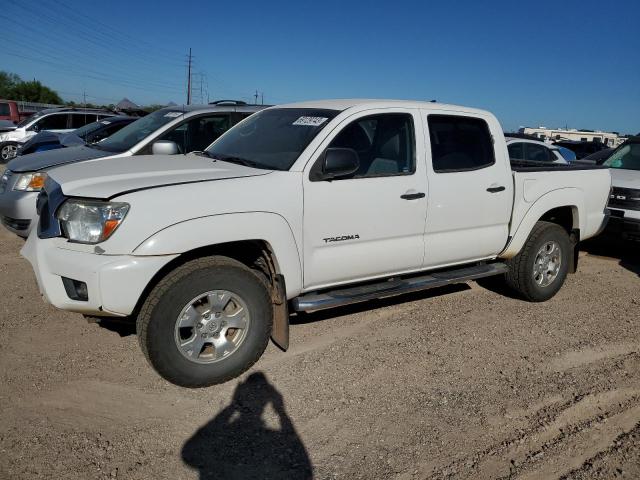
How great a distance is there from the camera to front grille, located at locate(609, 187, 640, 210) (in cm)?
724

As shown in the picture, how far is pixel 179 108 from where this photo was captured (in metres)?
7.46

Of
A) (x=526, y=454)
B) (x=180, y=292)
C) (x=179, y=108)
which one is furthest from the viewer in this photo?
(x=179, y=108)

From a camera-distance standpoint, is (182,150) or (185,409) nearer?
(185,409)

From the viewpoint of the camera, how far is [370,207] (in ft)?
13.4

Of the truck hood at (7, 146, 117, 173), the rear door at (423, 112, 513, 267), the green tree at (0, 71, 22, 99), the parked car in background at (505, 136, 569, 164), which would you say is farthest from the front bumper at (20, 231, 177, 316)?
the green tree at (0, 71, 22, 99)

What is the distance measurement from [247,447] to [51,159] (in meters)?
4.72

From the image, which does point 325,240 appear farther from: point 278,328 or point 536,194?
point 536,194

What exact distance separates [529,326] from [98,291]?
375 centimetres

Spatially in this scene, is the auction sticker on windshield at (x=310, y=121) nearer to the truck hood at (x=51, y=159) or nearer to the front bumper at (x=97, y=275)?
the front bumper at (x=97, y=275)

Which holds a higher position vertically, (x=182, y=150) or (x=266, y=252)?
(x=182, y=150)

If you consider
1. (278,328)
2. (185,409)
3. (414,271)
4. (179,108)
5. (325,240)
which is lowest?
(185,409)

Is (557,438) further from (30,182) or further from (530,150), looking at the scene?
(530,150)

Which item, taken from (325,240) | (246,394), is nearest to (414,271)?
(325,240)

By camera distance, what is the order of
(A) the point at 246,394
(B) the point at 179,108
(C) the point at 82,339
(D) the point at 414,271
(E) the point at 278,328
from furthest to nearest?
(B) the point at 179,108 → (D) the point at 414,271 → (C) the point at 82,339 → (E) the point at 278,328 → (A) the point at 246,394
